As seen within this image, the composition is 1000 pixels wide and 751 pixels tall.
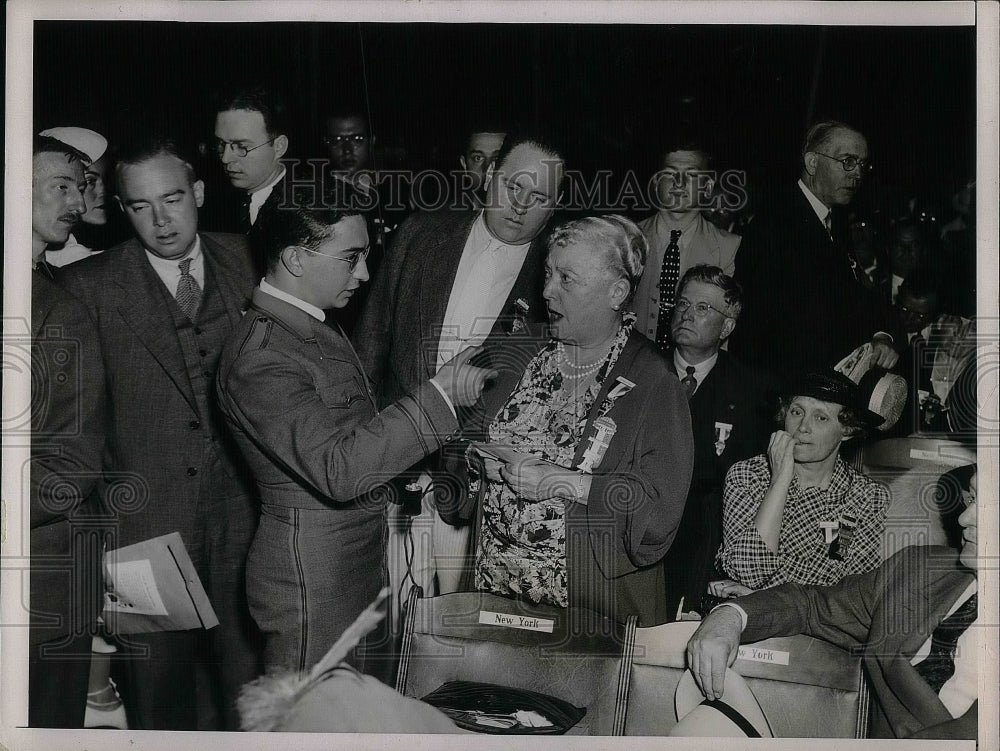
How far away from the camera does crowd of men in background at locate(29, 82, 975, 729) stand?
3.26m

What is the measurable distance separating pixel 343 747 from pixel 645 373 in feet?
5.75

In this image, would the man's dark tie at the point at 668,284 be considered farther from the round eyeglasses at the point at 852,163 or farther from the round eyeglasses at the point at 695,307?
the round eyeglasses at the point at 852,163

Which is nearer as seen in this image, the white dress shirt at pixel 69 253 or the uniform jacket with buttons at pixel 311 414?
the uniform jacket with buttons at pixel 311 414

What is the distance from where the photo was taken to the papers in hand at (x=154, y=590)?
10.8 ft

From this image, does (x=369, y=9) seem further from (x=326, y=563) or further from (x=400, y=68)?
(x=326, y=563)

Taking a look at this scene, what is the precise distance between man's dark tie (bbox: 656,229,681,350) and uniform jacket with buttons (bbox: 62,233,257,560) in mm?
1473

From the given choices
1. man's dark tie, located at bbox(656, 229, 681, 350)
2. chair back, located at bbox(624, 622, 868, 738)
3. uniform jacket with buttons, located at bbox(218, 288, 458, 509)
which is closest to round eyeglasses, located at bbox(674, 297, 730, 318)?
man's dark tie, located at bbox(656, 229, 681, 350)

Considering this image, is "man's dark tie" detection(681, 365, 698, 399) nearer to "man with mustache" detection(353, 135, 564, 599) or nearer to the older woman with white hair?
the older woman with white hair

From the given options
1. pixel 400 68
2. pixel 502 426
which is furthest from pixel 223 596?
pixel 400 68

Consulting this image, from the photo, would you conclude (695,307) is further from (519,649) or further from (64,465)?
(64,465)

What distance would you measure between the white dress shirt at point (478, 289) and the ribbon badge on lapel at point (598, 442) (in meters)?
0.52

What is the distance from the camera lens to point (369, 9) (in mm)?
3344

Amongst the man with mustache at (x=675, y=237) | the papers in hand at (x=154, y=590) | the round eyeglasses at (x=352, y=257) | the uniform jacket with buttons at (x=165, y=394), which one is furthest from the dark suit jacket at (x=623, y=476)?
the papers in hand at (x=154, y=590)

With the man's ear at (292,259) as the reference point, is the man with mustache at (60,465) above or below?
below
